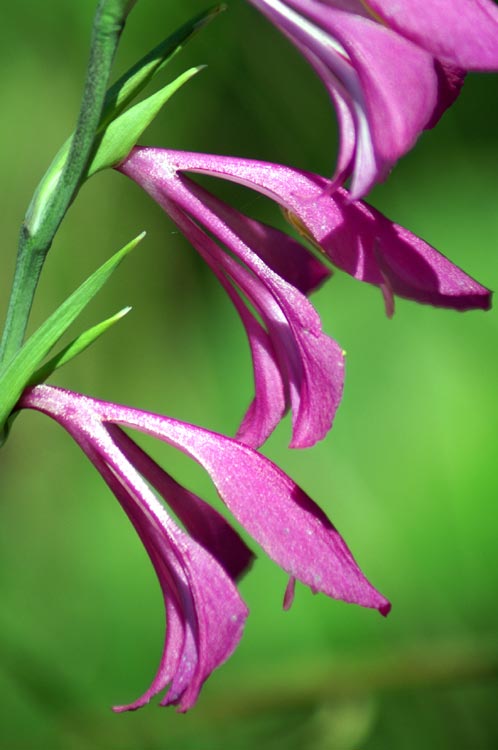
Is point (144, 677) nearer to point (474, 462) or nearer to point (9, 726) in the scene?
point (9, 726)

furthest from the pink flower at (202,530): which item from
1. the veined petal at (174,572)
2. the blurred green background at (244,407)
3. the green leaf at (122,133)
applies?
the blurred green background at (244,407)

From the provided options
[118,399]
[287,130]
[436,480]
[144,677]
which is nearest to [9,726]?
[144,677]

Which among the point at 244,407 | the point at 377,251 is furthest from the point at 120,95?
the point at 244,407

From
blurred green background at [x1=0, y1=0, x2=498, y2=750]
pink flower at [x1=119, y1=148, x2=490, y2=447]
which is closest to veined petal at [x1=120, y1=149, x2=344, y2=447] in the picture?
pink flower at [x1=119, y1=148, x2=490, y2=447]

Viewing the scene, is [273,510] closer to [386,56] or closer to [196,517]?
[196,517]

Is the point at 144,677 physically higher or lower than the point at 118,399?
lower

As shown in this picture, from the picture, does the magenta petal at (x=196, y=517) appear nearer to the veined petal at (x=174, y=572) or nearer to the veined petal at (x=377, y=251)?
the veined petal at (x=174, y=572)

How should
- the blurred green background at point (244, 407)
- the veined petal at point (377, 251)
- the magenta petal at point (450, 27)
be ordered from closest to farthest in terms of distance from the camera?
the magenta petal at point (450, 27)
the veined petal at point (377, 251)
the blurred green background at point (244, 407)
